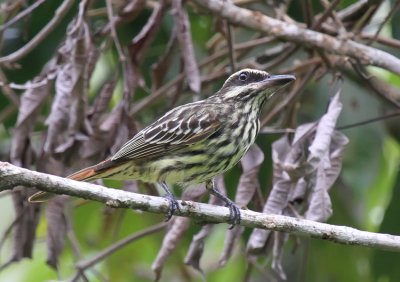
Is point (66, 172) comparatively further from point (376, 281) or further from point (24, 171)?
point (376, 281)

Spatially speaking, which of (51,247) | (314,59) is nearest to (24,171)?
(51,247)

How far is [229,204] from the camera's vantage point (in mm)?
4297

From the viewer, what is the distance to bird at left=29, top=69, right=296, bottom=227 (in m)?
4.50

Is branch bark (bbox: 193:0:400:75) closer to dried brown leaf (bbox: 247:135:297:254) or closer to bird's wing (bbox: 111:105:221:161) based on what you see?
bird's wing (bbox: 111:105:221:161)

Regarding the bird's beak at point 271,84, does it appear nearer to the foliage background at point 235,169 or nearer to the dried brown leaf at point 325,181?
the dried brown leaf at point 325,181

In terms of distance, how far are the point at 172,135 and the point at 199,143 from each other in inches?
6.3

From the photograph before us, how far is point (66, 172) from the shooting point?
4.70 meters

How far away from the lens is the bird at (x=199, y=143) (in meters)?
4.50

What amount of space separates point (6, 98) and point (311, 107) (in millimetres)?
1773

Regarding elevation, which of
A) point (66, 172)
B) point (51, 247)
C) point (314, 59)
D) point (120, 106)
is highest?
point (314, 59)

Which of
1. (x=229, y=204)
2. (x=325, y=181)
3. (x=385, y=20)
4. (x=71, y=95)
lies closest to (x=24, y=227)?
(x=71, y=95)

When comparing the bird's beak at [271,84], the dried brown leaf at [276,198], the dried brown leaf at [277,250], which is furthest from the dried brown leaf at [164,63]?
the dried brown leaf at [277,250]

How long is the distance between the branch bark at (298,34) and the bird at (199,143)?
46 cm

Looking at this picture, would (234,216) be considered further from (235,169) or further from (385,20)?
(235,169)
